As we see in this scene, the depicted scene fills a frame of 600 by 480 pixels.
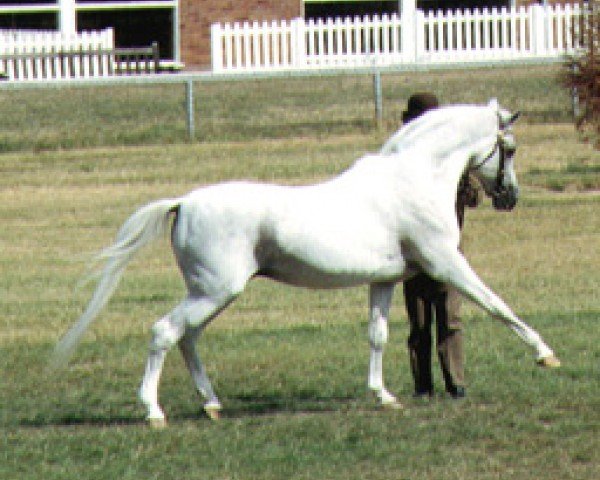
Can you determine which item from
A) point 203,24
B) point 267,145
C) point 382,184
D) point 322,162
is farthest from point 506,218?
point 203,24

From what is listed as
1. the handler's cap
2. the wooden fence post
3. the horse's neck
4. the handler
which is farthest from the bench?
the horse's neck

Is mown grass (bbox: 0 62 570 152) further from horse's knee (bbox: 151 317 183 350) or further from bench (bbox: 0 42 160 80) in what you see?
horse's knee (bbox: 151 317 183 350)

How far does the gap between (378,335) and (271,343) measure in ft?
8.78

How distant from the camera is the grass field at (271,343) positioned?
9.14 m

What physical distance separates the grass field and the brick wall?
11434mm

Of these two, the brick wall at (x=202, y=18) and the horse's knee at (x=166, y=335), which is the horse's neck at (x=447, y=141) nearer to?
the horse's knee at (x=166, y=335)

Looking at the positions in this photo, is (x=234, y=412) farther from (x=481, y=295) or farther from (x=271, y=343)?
(x=271, y=343)

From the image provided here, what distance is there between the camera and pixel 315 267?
9906mm

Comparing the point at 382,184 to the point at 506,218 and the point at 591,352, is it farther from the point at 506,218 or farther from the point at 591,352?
the point at 506,218

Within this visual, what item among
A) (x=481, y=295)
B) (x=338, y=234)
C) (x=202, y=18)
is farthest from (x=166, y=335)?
(x=202, y=18)

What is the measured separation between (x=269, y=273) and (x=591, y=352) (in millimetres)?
3016

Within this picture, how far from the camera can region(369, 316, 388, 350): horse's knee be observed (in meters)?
10.4

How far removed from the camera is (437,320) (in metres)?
10.8

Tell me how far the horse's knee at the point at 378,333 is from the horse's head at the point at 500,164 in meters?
0.94
